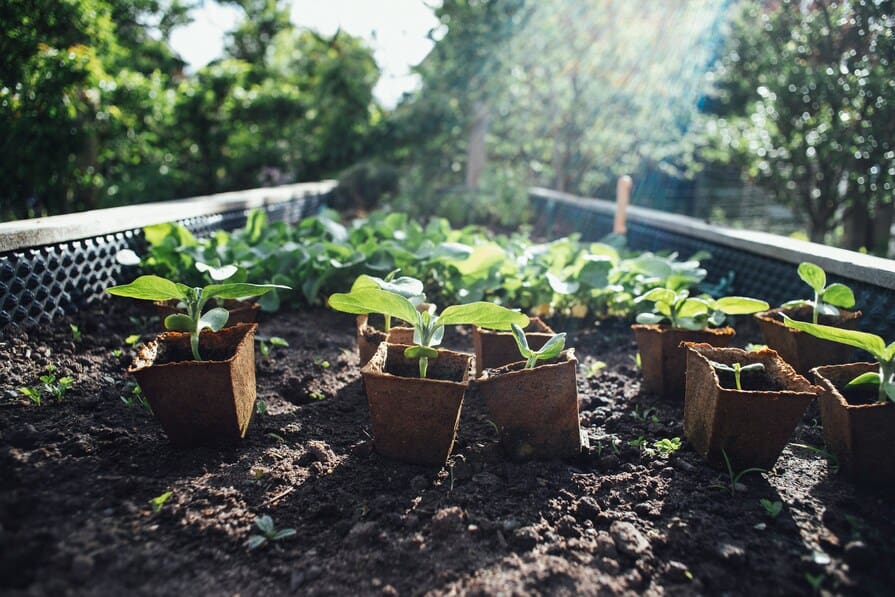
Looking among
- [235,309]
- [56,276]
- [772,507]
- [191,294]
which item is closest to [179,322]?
[191,294]

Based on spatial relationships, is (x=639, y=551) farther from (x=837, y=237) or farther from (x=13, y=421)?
(x=837, y=237)

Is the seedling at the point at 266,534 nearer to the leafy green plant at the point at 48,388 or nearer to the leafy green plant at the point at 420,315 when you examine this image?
the leafy green plant at the point at 420,315

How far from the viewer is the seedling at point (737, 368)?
134 centimetres

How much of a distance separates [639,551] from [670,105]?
5781 mm

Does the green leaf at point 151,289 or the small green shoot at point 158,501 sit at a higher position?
the green leaf at point 151,289

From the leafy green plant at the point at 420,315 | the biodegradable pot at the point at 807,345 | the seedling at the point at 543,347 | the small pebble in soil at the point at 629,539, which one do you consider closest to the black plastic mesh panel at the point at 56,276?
the leafy green plant at the point at 420,315

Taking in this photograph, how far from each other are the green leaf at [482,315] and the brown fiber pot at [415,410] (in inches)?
5.0

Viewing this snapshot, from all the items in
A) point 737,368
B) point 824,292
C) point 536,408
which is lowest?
point 536,408

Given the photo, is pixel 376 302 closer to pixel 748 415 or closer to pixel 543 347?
pixel 543 347

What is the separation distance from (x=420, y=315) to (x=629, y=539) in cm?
65

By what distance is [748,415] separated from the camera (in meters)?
1.30

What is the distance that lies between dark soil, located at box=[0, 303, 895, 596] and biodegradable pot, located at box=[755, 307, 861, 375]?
0.22 metres

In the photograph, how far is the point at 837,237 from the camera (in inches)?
203


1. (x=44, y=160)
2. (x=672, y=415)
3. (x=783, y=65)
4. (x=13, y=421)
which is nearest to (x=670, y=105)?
(x=783, y=65)
